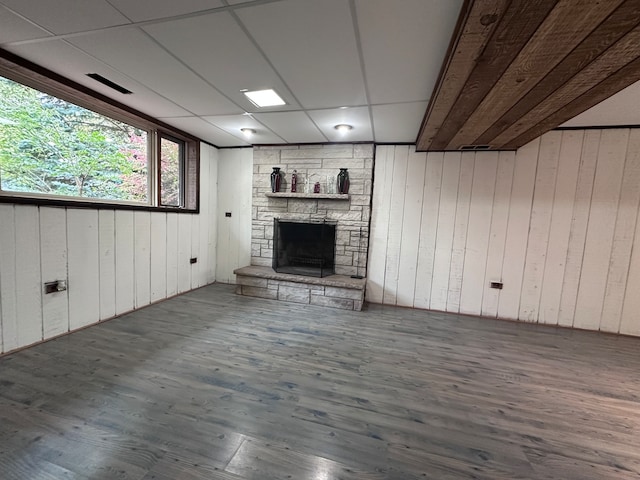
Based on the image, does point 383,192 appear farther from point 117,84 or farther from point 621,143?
point 117,84

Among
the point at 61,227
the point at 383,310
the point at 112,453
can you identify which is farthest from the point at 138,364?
the point at 383,310

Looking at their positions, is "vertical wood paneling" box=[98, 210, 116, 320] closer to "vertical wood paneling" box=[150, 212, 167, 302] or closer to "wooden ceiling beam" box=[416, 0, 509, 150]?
"vertical wood paneling" box=[150, 212, 167, 302]

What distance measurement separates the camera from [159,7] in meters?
1.45

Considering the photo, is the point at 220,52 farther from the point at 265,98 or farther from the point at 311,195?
the point at 311,195

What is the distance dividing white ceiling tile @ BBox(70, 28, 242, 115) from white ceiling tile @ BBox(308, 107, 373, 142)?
2.98ft

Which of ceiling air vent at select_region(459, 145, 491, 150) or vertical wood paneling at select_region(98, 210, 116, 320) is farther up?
ceiling air vent at select_region(459, 145, 491, 150)

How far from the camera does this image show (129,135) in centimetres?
316

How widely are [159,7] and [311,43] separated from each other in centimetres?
87

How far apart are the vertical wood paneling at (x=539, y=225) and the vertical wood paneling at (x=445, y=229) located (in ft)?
2.97

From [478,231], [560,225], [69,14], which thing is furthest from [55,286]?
[560,225]

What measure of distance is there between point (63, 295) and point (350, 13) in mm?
3290

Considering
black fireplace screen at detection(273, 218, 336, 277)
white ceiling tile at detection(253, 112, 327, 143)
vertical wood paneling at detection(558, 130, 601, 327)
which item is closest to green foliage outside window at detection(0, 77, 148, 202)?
white ceiling tile at detection(253, 112, 327, 143)

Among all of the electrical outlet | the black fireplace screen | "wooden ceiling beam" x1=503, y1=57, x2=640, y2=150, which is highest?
"wooden ceiling beam" x1=503, y1=57, x2=640, y2=150

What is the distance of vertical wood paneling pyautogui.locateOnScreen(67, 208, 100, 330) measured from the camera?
252 centimetres
